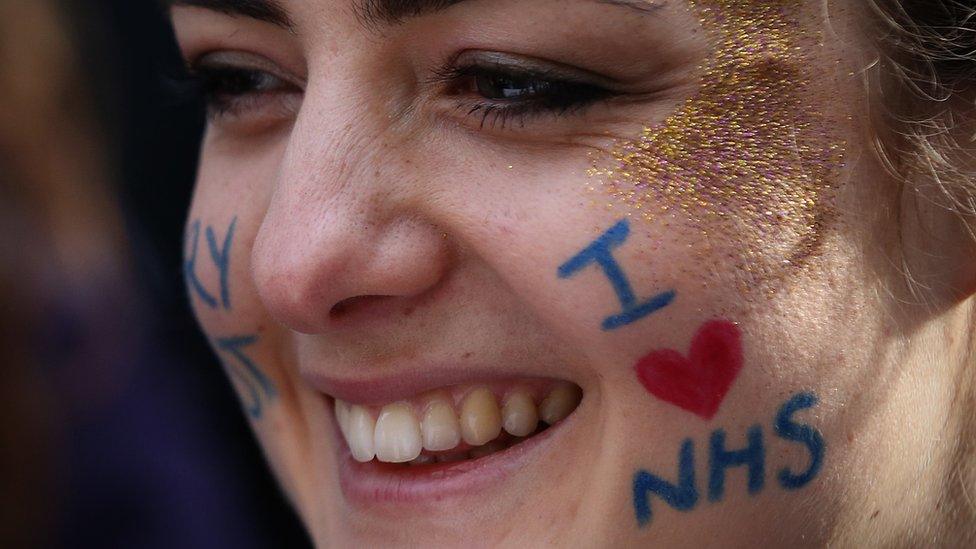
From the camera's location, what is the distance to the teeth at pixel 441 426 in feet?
4.81

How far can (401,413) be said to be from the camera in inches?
59.1

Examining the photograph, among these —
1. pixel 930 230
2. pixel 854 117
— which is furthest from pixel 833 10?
pixel 930 230

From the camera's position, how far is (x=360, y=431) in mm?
1564

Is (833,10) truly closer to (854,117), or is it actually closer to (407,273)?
(854,117)

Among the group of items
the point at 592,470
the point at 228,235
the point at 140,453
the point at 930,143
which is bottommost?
the point at 140,453

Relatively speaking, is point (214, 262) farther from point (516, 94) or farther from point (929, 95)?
point (929, 95)

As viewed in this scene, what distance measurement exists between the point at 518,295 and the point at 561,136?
0.19m

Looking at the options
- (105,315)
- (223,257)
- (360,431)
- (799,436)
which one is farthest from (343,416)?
(105,315)

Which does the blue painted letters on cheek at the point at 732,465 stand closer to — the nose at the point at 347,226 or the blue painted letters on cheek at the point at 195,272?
the nose at the point at 347,226

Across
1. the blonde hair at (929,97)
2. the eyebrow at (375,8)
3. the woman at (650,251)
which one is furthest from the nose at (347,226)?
the blonde hair at (929,97)

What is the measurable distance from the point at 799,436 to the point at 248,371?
837mm

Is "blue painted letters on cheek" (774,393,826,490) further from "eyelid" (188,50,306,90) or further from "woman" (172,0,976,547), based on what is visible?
"eyelid" (188,50,306,90)

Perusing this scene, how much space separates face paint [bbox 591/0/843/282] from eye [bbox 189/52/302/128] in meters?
0.55

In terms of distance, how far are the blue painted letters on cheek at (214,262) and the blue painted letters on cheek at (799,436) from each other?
31.6 inches
